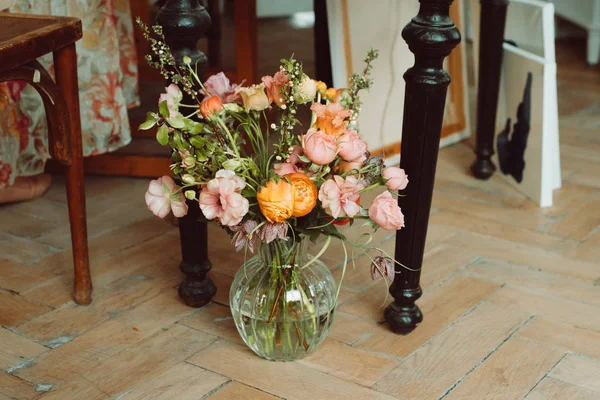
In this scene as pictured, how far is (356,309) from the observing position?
1.46m

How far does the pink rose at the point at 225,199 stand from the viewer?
1.12 meters

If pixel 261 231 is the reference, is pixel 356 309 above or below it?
below

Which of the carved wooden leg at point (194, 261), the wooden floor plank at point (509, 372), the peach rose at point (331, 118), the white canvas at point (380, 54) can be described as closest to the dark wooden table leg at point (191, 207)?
the carved wooden leg at point (194, 261)

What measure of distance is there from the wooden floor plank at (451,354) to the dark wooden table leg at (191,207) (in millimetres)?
397

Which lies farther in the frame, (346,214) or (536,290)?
(536,290)

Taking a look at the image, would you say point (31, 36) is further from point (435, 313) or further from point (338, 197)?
point (435, 313)

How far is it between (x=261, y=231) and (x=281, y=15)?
280cm

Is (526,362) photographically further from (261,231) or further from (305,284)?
(261,231)

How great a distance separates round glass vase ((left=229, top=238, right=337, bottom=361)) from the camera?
124cm

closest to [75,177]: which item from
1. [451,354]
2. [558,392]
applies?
[451,354]

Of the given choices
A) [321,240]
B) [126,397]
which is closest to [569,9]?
[321,240]

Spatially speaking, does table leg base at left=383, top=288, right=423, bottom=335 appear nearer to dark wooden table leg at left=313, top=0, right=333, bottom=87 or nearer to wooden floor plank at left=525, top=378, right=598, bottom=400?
wooden floor plank at left=525, top=378, right=598, bottom=400

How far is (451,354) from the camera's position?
51.9 inches

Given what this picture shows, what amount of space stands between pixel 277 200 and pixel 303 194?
0.13 ft
